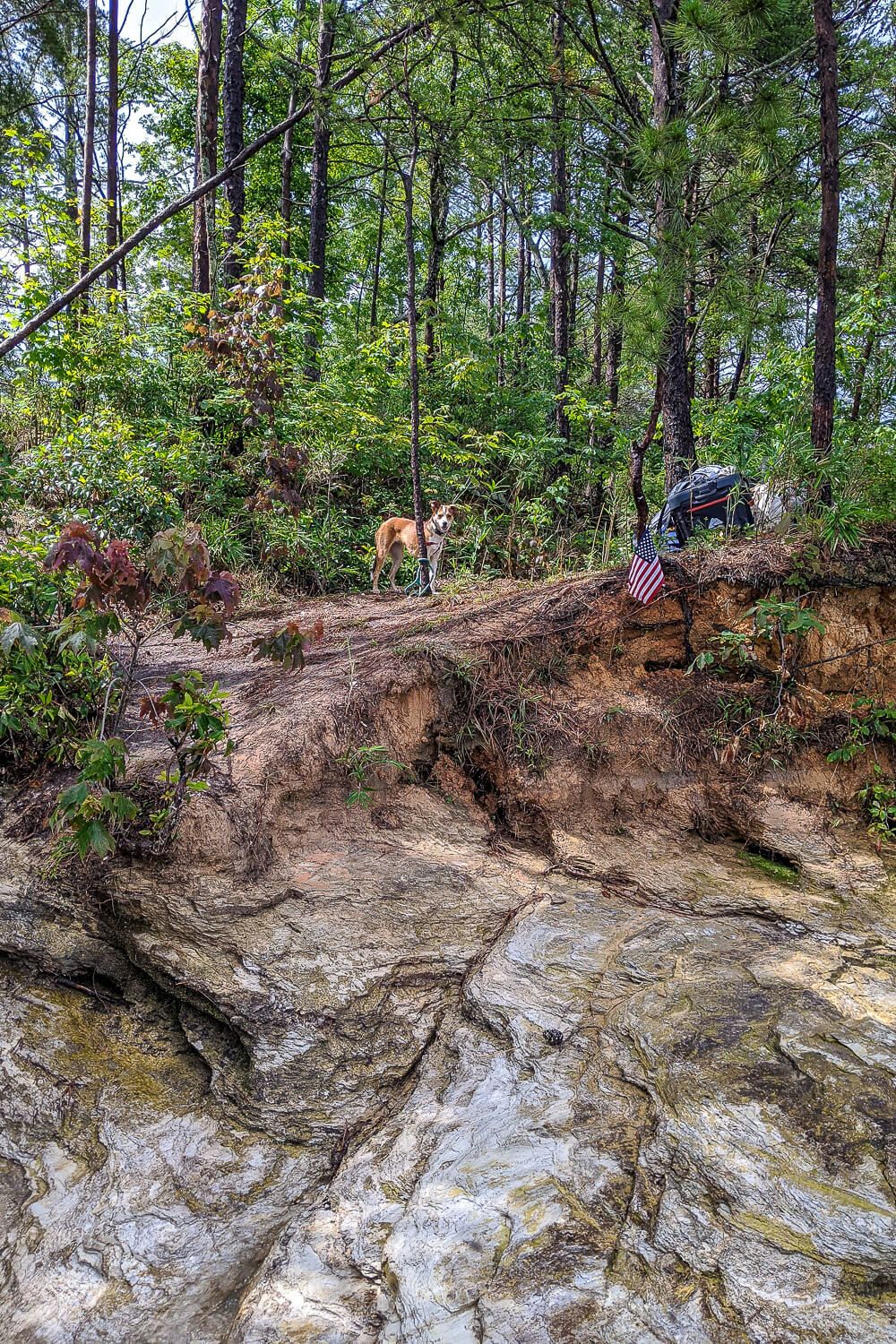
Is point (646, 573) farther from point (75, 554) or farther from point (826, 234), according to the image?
point (75, 554)

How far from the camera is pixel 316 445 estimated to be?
9914mm

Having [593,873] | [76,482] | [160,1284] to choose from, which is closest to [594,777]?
[593,873]

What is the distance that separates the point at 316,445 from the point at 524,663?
5.61 m

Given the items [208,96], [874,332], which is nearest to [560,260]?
[874,332]

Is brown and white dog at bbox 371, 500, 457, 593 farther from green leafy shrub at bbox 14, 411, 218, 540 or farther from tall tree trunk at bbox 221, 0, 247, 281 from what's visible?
tall tree trunk at bbox 221, 0, 247, 281

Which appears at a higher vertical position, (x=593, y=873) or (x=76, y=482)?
(x=76, y=482)

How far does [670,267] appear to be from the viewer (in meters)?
6.36

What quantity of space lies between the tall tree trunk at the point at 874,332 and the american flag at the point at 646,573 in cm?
804

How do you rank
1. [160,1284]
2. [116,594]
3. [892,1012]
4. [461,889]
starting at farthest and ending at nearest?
[461,889] → [116,594] → [892,1012] → [160,1284]

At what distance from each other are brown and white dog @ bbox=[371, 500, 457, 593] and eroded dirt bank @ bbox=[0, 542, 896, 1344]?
7.68 feet

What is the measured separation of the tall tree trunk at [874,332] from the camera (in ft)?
39.3

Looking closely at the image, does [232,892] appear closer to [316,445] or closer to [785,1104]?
[785,1104]

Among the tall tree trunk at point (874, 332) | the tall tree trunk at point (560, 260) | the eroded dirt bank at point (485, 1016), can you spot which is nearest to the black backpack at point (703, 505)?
the eroded dirt bank at point (485, 1016)

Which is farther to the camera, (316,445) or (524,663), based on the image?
(316,445)
